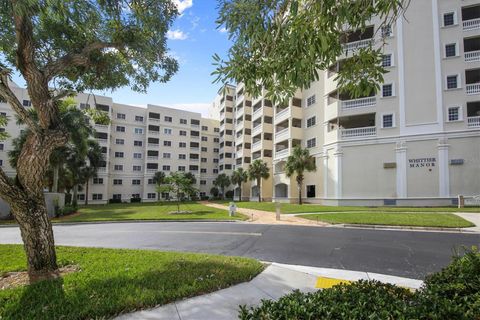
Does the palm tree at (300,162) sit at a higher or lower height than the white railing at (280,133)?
lower

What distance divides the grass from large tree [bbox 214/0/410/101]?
386cm

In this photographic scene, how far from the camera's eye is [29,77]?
249 inches

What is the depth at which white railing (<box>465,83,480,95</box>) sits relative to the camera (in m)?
26.1

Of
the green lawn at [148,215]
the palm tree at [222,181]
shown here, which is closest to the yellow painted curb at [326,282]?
the green lawn at [148,215]

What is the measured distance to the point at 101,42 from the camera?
7531 millimetres

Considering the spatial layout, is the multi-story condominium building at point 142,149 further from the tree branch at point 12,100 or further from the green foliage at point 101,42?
the tree branch at point 12,100

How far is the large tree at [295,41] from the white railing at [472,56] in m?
30.5

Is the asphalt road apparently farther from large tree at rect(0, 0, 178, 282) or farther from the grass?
large tree at rect(0, 0, 178, 282)

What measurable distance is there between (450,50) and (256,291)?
3235 centimetres

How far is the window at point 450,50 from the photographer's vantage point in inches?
1070

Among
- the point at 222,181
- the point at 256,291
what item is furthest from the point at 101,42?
the point at 222,181

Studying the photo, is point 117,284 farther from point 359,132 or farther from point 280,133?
point 280,133

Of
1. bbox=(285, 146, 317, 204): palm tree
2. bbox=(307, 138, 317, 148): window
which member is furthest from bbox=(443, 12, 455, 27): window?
bbox=(285, 146, 317, 204): palm tree

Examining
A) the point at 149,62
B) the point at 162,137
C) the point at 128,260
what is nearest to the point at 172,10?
the point at 149,62
